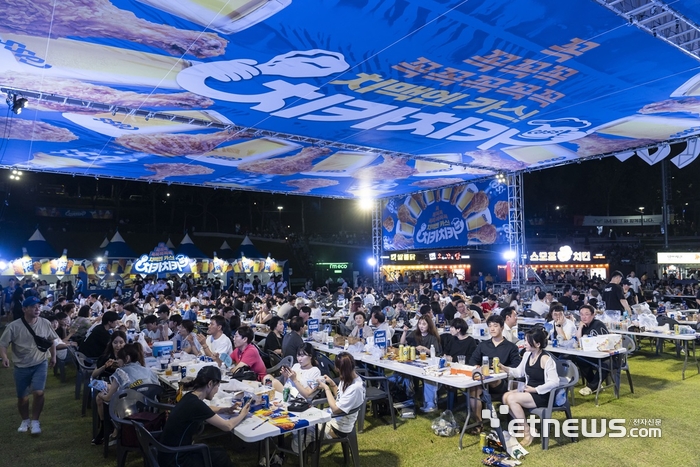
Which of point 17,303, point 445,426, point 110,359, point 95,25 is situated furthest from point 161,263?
point 445,426

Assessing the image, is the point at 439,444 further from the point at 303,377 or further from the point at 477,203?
the point at 477,203

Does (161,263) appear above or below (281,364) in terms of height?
above

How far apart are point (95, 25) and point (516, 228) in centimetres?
1360

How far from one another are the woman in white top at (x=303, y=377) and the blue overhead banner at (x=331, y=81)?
4.03 metres

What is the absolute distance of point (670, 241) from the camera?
116 ft

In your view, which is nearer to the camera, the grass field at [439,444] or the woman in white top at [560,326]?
the grass field at [439,444]

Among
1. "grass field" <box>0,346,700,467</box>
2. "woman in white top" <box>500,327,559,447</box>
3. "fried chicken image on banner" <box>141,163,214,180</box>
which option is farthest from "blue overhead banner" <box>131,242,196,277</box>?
"woman in white top" <box>500,327,559,447</box>

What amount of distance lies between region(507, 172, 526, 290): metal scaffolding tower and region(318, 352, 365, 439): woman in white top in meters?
12.2

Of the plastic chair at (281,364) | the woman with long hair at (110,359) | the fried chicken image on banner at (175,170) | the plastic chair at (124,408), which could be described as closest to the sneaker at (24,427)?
the woman with long hair at (110,359)

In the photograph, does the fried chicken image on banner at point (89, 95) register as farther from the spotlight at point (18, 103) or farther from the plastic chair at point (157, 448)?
the plastic chair at point (157, 448)

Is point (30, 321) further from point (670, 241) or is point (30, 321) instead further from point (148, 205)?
point (670, 241)

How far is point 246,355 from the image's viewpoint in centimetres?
641

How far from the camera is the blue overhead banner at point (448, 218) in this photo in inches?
660

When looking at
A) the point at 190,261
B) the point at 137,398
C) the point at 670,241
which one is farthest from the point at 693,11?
the point at 670,241
